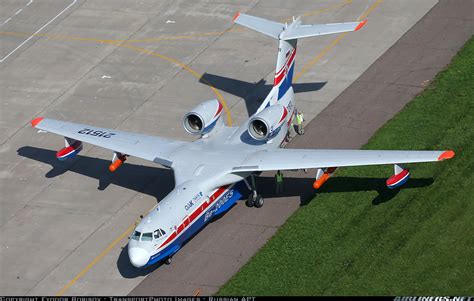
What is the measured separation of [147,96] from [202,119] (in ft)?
43.7

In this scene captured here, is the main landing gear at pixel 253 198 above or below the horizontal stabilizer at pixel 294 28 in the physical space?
below

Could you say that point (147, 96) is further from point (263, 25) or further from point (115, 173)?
point (263, 25)

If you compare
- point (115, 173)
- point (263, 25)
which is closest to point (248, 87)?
point (263, 25)

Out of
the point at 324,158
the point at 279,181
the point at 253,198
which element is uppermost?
the point at 324,158

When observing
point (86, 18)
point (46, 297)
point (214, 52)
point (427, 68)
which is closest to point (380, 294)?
point (46, 297)

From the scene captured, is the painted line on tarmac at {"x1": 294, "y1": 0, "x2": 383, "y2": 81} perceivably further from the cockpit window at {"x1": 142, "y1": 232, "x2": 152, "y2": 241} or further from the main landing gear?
the cockpit window at {"x1": 142, "y1": 232, "x2": 152, "y2": 241}

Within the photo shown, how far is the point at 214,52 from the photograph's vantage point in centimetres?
Result: 8062

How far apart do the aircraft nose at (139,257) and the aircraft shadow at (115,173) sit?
28.5 feet

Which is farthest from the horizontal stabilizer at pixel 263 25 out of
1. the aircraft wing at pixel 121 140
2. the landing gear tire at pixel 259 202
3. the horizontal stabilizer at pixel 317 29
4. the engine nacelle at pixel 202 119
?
the landing gear tire at pixel 259 202

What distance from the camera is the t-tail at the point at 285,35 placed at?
218 feet

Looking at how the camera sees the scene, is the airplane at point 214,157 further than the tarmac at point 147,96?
No

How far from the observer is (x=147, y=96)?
248ft

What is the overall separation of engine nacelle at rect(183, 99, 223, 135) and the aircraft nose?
34.9ft

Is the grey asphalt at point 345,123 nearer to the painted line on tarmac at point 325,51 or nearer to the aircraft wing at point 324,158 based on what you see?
the aircraft wing at point 324,158
